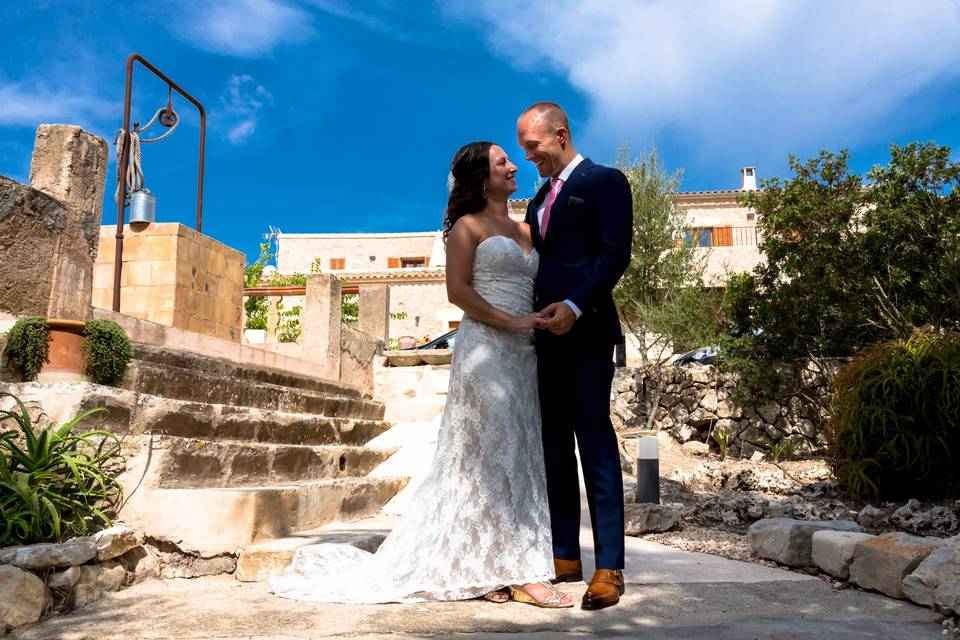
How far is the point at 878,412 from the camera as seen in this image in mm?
6363

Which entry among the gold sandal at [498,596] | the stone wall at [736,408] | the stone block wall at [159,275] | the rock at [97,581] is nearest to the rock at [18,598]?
the rock at [97,581]

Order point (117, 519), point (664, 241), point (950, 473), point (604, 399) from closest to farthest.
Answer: point (604, 399)
point (117, 519)
point (950, 473)
point (664, 241)

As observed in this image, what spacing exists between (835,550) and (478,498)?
1.52 meters

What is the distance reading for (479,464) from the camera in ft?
9.55

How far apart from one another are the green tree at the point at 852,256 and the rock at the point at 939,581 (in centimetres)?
920

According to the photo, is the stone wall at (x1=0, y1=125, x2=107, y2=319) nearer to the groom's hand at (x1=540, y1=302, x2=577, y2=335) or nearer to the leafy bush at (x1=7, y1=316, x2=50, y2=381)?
the leafy bush at (x1=7, y1=316, x2=50, y2=381)

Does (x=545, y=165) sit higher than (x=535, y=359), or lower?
higher

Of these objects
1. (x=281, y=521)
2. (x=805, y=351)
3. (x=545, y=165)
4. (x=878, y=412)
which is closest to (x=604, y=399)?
(x=545, y=165)

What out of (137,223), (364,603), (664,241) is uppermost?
(664,241)

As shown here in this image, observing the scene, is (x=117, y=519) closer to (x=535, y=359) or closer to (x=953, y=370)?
(x=535, y=359)

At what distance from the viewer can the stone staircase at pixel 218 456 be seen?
338cm

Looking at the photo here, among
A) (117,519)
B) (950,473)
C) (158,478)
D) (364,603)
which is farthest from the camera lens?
(950,473)

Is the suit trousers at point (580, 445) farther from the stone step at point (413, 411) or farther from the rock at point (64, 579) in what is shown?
the stone step at point (413, 411)

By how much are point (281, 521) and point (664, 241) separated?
13092 mm
